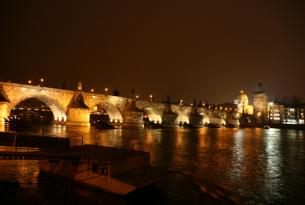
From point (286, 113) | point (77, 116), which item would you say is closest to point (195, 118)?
point (77, 116)

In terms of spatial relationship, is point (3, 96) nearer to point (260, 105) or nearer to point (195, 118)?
point (195, 118)

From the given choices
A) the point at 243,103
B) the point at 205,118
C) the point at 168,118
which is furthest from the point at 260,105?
the point at 168,118

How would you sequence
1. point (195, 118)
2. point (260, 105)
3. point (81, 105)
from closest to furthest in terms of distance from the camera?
point (81, 105), point (195, 118), point (260, 105)

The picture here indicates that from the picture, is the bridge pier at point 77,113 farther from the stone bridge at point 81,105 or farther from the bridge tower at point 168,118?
the bridge tower at point 168,118

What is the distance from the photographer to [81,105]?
63.2 metres

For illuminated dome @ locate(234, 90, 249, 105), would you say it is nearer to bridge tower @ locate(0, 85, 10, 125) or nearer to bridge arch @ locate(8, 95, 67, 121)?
bridge arch @ locate(8, 95, 67, 121)

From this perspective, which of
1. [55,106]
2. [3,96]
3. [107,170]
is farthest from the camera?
[55,106]

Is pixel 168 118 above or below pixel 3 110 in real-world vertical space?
below

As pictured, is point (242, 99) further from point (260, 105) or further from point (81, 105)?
point (81, 105)

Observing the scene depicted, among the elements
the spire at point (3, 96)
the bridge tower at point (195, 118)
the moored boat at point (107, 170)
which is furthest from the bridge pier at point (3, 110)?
the bridge tower at point (195, 118)

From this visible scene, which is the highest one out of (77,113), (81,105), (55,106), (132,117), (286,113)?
(286,113)

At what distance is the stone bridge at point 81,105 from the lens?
5456cm

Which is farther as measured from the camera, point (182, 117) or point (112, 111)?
point (182, 117)

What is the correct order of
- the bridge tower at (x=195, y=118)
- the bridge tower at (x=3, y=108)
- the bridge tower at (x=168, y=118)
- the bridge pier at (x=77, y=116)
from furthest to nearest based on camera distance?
the bridge tower at (x=195, y=118) < the bridge tower at (x=168, y=118) < the bridge pier at (x=77, y=116) < the bridge tower at (x=3, y=108)
